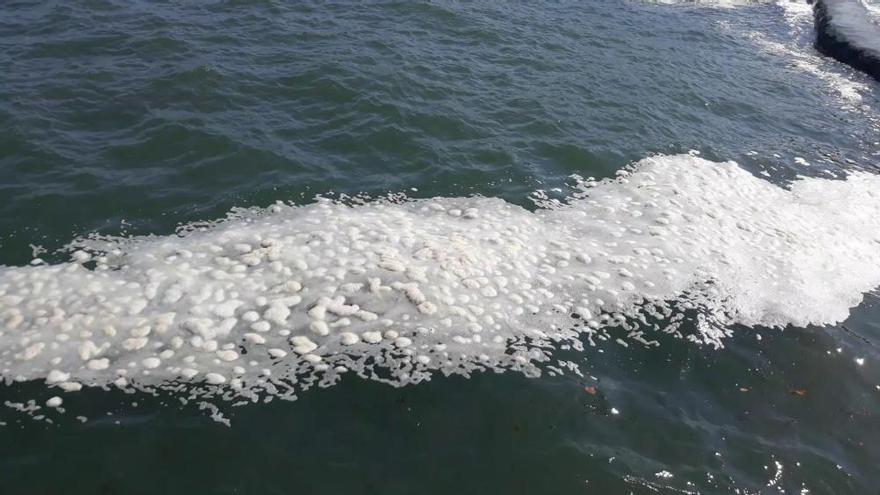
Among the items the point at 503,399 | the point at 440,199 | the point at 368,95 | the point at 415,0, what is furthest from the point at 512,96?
the point at 503,399

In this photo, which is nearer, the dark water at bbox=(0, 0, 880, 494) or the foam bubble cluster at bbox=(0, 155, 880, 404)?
the dark water at bbox=(0, 0, 880, 494)

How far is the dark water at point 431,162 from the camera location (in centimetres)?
685

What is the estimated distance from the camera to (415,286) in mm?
9195

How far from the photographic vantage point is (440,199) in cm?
1171

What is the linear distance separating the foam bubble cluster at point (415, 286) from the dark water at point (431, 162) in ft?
1.35

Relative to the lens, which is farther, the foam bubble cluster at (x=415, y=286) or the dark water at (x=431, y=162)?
the foam bubble cluster at (x=415, y=286)

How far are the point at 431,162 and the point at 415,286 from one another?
4009 mm

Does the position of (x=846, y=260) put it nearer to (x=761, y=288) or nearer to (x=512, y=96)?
(x=761, y=288)

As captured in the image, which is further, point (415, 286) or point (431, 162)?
point (431, 162)

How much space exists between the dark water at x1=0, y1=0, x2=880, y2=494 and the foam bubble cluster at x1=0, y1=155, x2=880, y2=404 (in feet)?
1.35

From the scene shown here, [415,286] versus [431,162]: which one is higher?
[431,162]

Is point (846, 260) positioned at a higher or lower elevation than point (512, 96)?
lower

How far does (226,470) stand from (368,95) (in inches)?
369

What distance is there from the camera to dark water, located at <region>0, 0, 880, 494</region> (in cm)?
685
